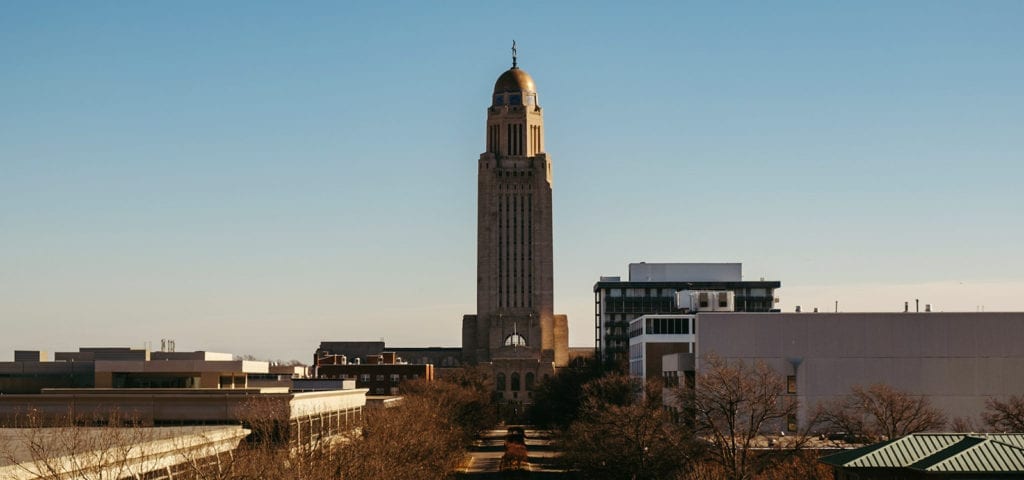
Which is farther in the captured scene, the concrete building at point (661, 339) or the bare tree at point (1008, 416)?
the concrete building at point (661, 339)

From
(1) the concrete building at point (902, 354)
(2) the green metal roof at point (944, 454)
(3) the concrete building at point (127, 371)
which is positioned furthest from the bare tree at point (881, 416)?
(3) the concrete building at point (127, 371)

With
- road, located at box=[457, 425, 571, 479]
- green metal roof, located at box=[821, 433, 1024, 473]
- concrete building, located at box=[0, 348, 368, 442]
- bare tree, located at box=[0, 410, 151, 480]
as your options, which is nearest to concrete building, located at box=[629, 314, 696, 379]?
road, located at box=[457, 425, 571, 479]

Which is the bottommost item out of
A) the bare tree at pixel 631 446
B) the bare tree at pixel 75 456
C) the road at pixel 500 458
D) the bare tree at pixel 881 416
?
the road at pixel 500 458

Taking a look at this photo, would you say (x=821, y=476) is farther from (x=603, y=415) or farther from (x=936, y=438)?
(x=603, y=415)

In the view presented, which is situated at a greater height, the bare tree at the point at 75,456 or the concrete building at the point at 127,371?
the concrete building at the point at 127,371

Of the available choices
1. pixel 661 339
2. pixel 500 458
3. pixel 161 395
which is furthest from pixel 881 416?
pixel 661 339

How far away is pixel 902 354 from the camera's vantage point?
108 m

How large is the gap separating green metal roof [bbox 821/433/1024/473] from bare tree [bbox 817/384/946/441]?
17.0m

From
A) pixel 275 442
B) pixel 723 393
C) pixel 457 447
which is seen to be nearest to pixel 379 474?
pixel 275 442

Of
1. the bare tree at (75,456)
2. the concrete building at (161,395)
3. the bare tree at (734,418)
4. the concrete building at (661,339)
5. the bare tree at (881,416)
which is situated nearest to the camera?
the bare tree at (75,456)

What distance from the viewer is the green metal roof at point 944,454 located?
59375 mm

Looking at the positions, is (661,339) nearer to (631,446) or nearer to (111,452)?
(631,446)

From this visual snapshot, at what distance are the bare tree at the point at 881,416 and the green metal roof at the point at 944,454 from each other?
17.0 m

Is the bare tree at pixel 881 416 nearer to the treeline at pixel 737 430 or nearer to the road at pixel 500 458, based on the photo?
the treeline at pixel 737 430
